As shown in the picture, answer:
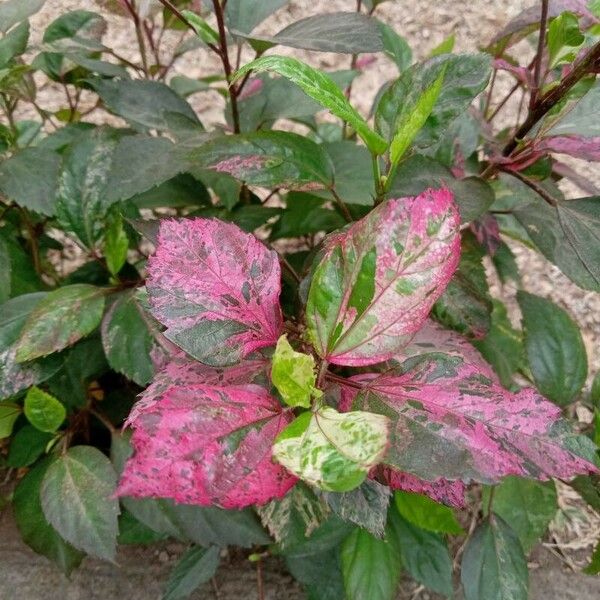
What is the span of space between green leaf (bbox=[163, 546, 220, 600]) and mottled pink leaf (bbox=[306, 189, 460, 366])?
56 cm

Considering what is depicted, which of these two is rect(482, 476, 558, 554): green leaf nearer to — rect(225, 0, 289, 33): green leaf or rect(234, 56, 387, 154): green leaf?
rect(234, 56, 387, 154): green leaf

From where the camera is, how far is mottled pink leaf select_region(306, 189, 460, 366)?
540mm

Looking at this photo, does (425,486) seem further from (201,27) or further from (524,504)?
(201,27)

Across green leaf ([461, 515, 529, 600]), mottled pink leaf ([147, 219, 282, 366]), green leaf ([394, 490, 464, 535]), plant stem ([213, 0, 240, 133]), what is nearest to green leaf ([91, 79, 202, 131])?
plant stem ([213, 0, 240, 133])

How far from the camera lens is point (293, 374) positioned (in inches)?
21.0

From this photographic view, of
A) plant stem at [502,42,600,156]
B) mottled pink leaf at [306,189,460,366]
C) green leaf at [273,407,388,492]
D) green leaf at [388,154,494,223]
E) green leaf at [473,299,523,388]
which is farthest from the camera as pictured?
green leaf at [473,299,523,388]

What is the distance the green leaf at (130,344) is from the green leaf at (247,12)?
0.41 m

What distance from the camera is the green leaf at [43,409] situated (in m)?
0.86

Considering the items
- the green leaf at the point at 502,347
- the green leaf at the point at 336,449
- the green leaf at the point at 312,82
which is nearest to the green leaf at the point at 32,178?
the green leaf at the point at 312,82

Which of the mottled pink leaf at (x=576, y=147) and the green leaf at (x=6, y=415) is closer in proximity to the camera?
the mottled pink leaf at (x=576, y=147)

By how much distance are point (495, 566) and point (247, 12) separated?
838 mm

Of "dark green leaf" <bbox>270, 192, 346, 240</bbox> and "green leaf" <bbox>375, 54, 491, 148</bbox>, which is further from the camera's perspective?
Result: "dark green leaf" <bbox>270, 192, 346, 240</bbox>

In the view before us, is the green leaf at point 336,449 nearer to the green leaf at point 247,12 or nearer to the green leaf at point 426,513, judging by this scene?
the green leaf at point 426,513

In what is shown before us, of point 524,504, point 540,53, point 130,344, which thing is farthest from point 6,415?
point 540,53
